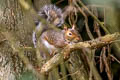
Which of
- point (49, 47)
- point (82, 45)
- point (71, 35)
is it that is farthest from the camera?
point (49, 47)

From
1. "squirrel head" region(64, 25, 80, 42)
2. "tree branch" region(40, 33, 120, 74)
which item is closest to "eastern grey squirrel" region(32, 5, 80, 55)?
"squirrel head" region(64, 25, 80, 42)

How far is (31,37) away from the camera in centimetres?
217

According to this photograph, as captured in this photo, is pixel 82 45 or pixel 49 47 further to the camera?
pixel 49 47

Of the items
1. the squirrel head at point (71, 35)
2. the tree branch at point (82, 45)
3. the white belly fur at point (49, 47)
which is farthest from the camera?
the white belly fur at point (49, 47)

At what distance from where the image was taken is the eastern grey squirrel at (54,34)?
7.40ft

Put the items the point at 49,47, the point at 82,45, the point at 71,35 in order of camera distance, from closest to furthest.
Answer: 1. the point at 82,45
2. the point at 71,35
3. the point at 49,47

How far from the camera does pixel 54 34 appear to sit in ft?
8.07

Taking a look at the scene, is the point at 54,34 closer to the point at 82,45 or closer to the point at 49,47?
the point at 49,47

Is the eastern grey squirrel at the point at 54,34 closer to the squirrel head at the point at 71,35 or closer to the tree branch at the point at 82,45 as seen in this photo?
the squirrel head at the point at 71,35

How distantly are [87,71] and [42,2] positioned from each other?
0.75 metres

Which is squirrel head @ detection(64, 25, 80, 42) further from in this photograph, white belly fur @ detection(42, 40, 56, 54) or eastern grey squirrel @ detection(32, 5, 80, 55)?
white belly fur @ detection(42, 40, 56, 54)

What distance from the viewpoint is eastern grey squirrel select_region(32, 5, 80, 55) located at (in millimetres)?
2256

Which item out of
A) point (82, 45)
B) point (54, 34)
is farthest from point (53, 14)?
point (82, 45)

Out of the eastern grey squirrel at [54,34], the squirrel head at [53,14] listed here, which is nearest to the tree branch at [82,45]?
the eastern grey squirrel at [54,34]
